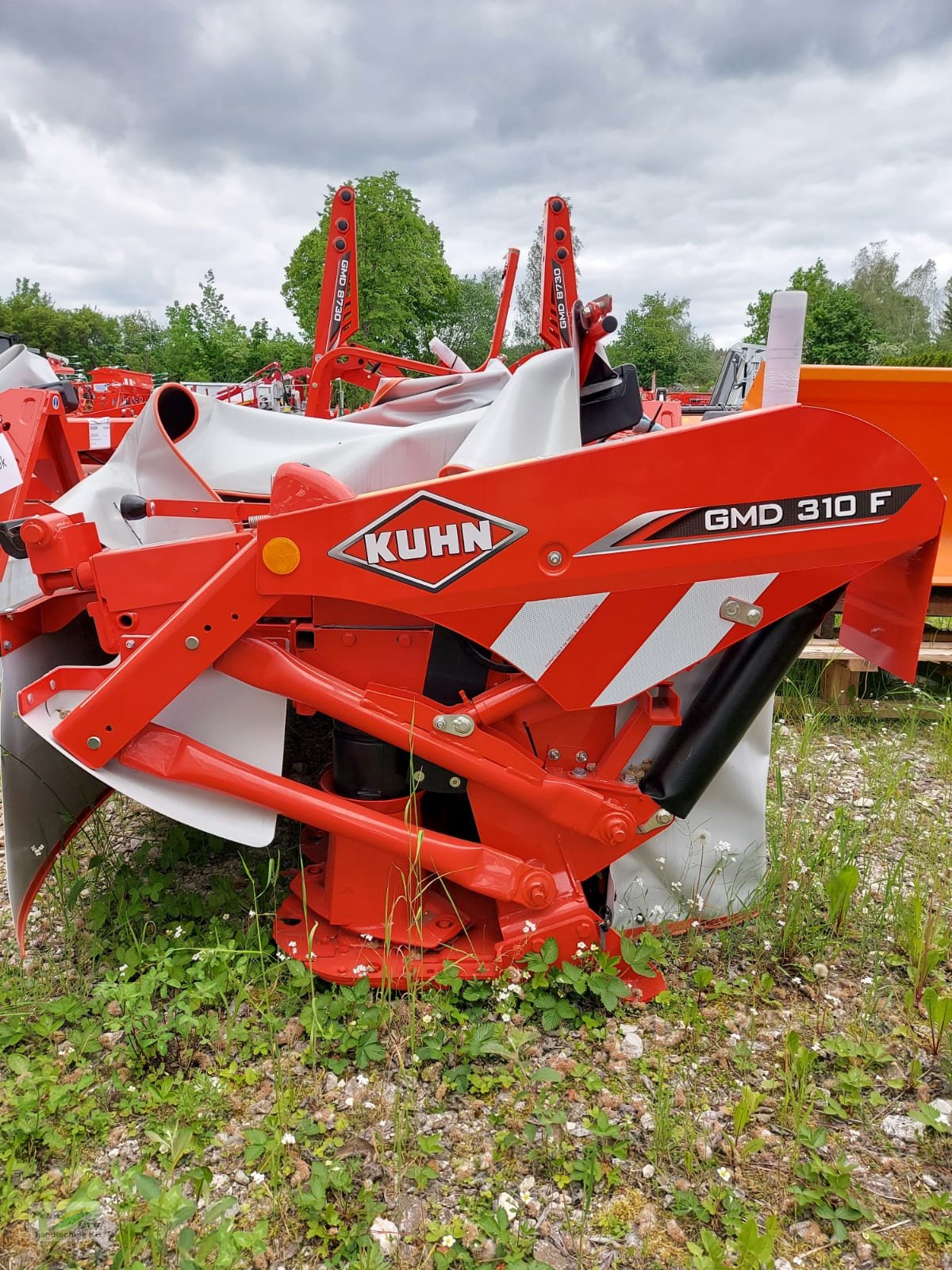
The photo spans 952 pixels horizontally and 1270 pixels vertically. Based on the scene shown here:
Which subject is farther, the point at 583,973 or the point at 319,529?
the point at 583,973

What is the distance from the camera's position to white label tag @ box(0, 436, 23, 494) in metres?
2.34

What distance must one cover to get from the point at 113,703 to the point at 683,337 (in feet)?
226

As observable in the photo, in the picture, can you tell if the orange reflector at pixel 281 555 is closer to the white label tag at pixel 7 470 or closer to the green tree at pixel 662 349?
the white label tag at pixel 7 470

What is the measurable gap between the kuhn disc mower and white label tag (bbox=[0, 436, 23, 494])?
0.31ft

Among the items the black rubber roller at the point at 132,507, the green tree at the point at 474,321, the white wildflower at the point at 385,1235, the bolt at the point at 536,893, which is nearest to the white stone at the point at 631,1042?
the bolt at the point at 536,893

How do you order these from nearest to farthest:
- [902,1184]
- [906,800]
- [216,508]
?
1. [902,1184]
2. [216,508]
3. [906,800]

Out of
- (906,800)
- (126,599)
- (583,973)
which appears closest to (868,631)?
(583,973)

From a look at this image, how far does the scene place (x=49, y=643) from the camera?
2428mm

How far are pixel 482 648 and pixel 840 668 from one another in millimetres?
3069

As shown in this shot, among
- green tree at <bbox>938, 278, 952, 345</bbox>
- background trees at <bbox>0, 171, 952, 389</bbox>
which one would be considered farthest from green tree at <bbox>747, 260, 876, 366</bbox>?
green tree at <bbox>938, 278, 952, 345</bbox>

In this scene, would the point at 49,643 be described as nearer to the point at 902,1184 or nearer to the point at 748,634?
the point at 748,634

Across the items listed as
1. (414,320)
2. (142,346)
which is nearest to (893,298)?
(414,320)

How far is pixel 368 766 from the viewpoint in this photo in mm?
2211

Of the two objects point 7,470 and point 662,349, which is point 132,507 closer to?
point 7,470
